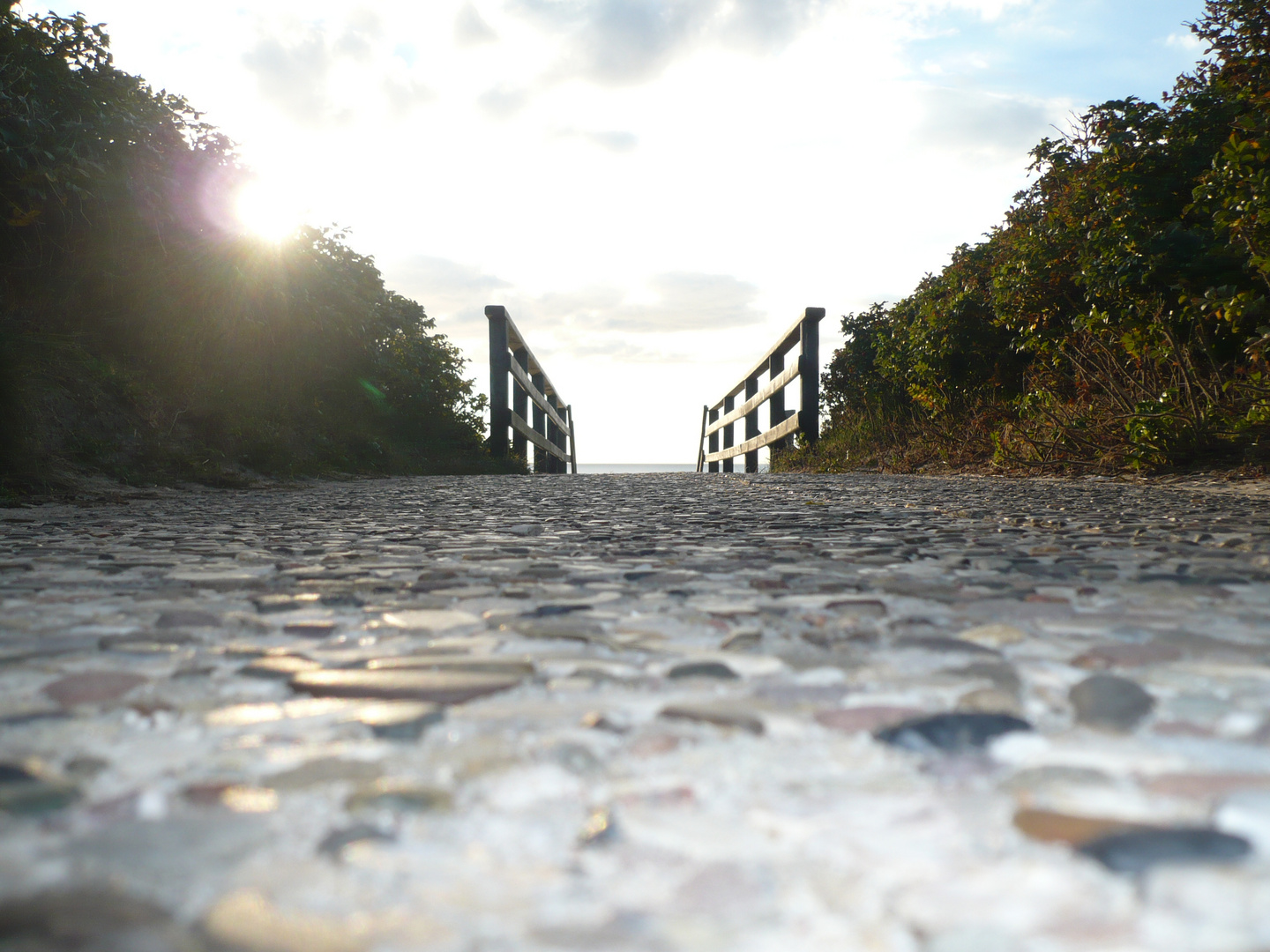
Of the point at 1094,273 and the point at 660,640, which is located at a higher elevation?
the point at 1094,273

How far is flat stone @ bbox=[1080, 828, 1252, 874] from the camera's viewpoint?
A: 44cm

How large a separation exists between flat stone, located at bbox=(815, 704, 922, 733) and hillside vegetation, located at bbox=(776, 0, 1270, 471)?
3.45 meters

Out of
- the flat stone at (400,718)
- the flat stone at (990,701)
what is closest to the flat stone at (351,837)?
the flat stone at (400,718)

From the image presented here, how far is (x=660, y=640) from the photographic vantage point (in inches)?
37.4

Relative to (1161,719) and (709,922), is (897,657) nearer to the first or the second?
(1161,719)

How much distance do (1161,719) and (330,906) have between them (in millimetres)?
639

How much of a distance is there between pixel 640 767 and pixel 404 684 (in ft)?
0.99

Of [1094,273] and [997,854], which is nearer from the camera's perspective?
[997,854]

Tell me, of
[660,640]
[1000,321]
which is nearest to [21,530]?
[660,640]

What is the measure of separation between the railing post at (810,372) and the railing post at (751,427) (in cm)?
173

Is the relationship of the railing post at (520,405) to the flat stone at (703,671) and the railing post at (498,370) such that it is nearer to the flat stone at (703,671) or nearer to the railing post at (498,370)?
the railing post at (498,370)

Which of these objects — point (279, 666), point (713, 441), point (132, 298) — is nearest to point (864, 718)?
point (279, 666)

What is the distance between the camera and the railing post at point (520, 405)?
909 cm

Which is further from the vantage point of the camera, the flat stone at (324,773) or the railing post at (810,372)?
the railing post at (810,372)
